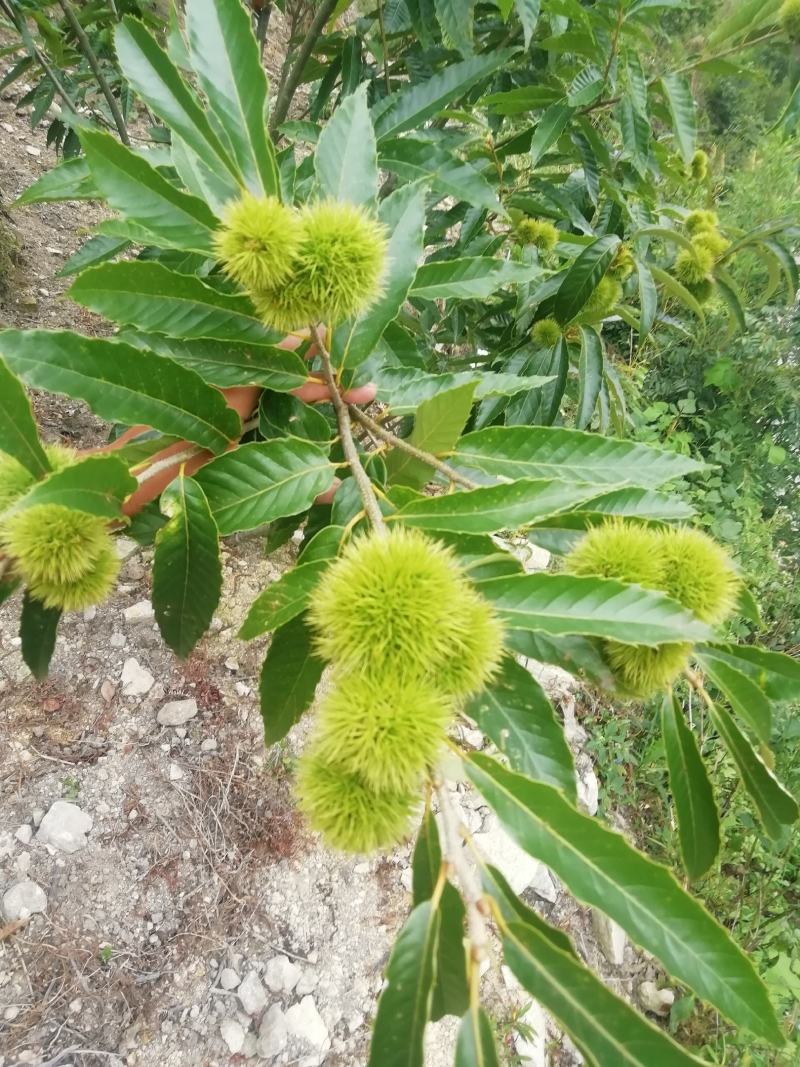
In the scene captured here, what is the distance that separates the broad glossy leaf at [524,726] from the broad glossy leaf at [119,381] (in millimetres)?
445

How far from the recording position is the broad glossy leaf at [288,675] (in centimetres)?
87

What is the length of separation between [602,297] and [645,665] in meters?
1.20

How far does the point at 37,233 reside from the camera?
10.8ft

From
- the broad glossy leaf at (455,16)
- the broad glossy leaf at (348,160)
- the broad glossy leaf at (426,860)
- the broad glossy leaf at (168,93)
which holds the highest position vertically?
the broad glossy leaf at (455,16)

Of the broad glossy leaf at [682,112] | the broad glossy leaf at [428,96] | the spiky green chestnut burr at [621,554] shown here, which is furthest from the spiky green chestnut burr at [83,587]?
the broad glossy leaf at [682,112]

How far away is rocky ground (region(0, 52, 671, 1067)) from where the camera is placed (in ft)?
5.69

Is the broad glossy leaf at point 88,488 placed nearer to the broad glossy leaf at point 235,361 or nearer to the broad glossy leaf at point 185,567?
the broad glossy leaf at point 185,567

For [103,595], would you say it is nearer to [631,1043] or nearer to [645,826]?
[631,1043]

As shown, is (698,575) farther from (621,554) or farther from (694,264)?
(694,264)

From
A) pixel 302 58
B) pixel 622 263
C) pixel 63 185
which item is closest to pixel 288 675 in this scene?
pixel 63 185

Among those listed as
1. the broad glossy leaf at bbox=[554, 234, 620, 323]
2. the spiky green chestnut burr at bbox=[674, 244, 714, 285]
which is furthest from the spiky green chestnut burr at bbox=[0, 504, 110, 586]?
A: the spiky green chestnut burr at bbox=[674, 244, 714, 285]

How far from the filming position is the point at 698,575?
0.79 meters

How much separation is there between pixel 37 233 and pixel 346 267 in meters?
3.33

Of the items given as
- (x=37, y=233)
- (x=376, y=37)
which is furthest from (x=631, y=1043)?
(x=37, y=233)
